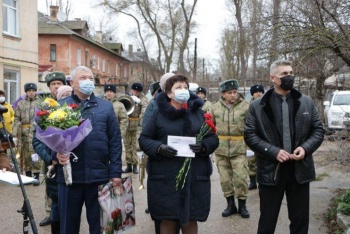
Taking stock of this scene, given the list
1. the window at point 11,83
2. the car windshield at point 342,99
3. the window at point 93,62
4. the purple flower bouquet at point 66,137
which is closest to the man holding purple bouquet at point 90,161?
the purple flower bouquet at point 66,137

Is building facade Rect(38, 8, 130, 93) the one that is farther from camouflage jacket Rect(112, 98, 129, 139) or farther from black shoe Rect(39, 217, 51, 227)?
black shoe Rect(39, 217, 51, 227)

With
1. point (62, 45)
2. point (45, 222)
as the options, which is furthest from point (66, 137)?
point (62, 45)

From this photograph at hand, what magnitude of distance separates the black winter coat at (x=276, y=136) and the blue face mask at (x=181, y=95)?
2.43 ft

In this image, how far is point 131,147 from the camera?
33.4ft

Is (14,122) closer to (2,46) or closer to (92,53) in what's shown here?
(2,46)

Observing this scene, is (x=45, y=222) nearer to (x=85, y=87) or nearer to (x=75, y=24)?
(x=85, y=87)

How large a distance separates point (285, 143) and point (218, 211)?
2746 millimetres

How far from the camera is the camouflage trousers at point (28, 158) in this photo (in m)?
8.70

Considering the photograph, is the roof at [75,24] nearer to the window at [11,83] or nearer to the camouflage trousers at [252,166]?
the window at [11,83]

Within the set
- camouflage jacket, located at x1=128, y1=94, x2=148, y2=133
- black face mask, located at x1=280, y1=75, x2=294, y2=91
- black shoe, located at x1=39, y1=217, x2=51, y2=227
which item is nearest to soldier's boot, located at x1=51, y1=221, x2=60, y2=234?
black shoe, located at x1=39, y1=217, x2=51, y2=227

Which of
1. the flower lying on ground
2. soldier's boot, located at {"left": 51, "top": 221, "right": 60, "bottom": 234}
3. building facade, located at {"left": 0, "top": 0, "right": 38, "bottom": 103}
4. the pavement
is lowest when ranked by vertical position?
the pavement

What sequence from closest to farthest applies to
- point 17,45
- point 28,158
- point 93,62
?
point 28,158 < point 17,45 < point 93,62

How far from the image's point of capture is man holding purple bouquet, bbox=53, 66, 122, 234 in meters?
4.12

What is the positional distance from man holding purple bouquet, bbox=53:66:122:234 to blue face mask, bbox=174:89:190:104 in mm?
673
